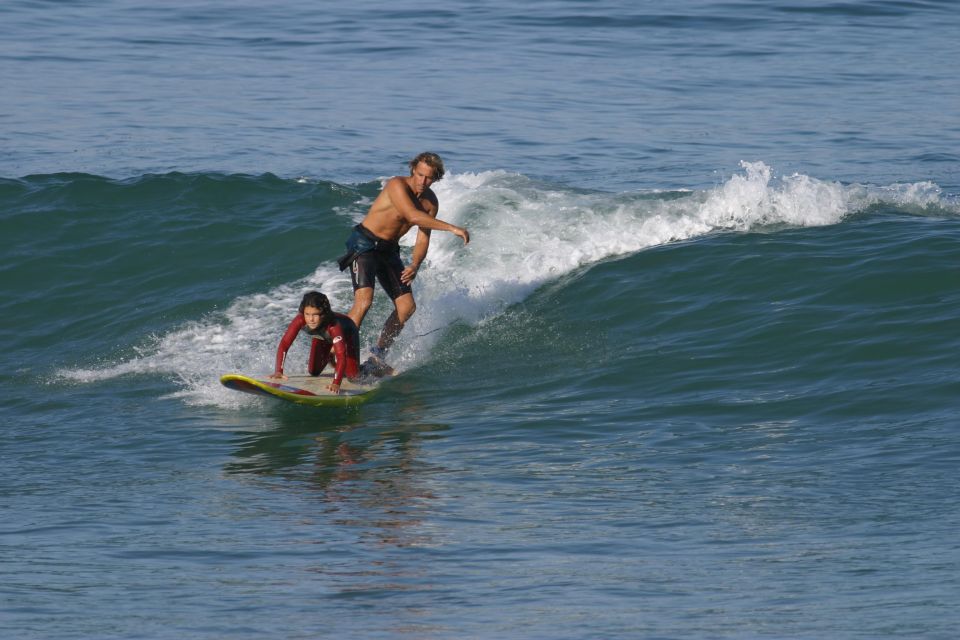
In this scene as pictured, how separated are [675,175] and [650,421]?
349 inches

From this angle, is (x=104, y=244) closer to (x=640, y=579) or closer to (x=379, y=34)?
(x=640, y=579)

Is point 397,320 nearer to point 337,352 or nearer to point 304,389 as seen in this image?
point 337,352

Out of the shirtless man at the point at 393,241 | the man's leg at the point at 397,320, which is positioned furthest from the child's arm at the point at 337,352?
the man's leg at the point at 397,320

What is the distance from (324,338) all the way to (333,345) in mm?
214

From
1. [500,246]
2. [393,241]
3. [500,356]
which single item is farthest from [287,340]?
[500,246]

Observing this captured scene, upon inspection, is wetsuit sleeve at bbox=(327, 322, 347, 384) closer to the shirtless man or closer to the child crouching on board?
the child crouching on board

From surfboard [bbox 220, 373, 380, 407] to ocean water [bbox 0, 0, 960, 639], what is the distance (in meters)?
0.17

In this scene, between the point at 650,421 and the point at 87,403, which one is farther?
the point at 87,403

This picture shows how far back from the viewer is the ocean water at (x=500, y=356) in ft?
22.4

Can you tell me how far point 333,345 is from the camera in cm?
1077

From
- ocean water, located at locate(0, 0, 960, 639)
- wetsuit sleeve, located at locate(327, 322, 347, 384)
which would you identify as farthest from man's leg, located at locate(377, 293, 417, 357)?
wetsuit sleeve, located at locate(327, 322, 347, 384)

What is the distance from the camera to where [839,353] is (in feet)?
37.5

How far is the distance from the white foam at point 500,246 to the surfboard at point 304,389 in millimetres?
1234

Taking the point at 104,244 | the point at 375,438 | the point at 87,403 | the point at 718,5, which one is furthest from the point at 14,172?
the point at 718,5
